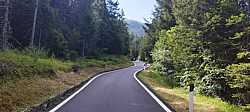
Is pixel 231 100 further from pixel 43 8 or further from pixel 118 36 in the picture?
pixel 118 36

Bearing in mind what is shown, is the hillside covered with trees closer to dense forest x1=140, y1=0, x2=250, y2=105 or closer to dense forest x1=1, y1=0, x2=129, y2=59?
dense forest x1=1, y1=0, x2=129, y2=59

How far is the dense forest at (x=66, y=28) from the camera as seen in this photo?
45219 millimetres

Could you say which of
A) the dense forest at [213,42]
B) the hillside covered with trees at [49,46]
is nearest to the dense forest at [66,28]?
the hillside covered with trees at [49,46]

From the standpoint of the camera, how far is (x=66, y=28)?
193ft

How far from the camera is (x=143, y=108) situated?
12883mm

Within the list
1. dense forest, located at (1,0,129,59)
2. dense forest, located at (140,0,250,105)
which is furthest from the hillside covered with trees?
dense forest, located at (140,0,250,105)

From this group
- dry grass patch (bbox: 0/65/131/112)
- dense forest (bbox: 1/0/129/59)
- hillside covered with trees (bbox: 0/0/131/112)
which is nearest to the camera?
dry grass patch (bbox: 0/65/131/112)

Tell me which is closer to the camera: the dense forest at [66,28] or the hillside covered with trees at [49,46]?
the hillside covered with trees at [49,46]

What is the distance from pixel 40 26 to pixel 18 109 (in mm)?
37003

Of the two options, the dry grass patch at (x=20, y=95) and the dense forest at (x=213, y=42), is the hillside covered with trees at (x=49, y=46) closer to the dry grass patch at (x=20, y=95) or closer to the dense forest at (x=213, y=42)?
the dry grass patch at (x=20, y=95)

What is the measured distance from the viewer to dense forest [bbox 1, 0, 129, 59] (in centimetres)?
4522

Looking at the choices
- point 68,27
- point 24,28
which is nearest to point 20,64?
point 24,28

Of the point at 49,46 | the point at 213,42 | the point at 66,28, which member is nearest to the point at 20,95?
the point at 213,42

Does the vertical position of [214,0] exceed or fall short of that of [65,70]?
it exceeds it
